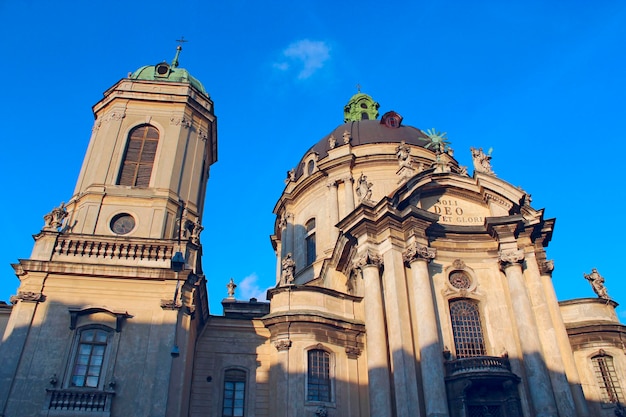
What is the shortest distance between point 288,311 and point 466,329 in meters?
7.31

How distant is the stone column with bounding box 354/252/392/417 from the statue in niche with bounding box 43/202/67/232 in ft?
38.2

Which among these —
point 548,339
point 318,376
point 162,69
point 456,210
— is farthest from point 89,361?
point 456,210

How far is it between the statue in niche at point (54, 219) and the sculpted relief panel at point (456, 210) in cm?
1534

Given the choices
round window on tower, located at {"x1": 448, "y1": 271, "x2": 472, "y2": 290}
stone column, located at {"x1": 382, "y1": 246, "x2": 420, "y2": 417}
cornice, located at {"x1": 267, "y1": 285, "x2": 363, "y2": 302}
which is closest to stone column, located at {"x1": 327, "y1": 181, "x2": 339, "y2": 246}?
cornice, located at {"x1": 267, "y1": 285, "x2": 363, "y2": 302}

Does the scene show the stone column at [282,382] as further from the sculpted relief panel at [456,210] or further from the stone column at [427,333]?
the sculpted relief panel at [456,210]

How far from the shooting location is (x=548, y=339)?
1991cm

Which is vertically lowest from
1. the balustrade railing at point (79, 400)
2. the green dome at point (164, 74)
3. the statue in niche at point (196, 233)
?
the balustrade railing at point (79, 400)

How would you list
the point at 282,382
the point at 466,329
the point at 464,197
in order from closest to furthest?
the point at 282,382, the point at 466,329, the point at 464,197

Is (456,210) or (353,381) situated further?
(456,210)

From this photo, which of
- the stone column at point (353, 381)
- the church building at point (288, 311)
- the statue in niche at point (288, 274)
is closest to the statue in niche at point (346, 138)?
the church building at point (288, 311)

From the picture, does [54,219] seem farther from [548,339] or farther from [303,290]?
[548,339]

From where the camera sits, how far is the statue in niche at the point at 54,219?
18.4 metres

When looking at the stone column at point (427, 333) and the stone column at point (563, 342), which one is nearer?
the stone column at point (427, 333)

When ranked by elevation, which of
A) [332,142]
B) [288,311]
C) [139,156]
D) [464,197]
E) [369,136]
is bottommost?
[288,311]
